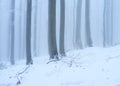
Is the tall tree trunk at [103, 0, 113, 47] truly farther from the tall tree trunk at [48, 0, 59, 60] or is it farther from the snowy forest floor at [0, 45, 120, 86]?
the snowy forest floor at [0, 45, 120, 86]

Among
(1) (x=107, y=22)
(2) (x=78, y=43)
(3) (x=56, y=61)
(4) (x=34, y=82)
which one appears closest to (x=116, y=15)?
(1) (x=107, y=22)

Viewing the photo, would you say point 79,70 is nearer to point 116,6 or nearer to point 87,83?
point 87,83

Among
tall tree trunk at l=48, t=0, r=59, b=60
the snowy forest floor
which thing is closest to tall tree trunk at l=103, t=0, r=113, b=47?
tall tree trunk at l=48, t=0, r=59, b=60

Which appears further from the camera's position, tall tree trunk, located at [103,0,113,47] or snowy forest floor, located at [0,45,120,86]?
tall tree trunk, located at [103,0,113,47]

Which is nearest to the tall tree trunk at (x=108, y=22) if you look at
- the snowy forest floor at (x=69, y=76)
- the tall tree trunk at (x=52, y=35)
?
the tall tree trunk at (x=52, y=35)

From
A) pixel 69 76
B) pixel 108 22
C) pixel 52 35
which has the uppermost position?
pixel 108 22

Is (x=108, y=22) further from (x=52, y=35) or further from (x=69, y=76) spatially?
(x=69, y=76)

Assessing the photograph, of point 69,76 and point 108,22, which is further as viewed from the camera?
point 108,22

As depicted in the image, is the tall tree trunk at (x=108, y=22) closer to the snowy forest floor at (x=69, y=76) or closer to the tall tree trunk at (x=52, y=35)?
the tall tree trunk at (x=52, y=35)

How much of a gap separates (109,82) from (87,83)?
72cm

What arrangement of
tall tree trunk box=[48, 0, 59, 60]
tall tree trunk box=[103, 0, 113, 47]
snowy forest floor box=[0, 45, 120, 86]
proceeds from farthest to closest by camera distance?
tall tree trunk box=[103, 0, 113, 47]
tall tree trunk box=[48, 0, 59, 60]
snowy forest floor box=[0, 45, 120, 86]

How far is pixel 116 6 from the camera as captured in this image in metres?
39.2

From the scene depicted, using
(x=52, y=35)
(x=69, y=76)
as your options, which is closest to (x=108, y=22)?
(x=52, y=35)

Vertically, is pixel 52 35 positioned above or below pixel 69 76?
above
